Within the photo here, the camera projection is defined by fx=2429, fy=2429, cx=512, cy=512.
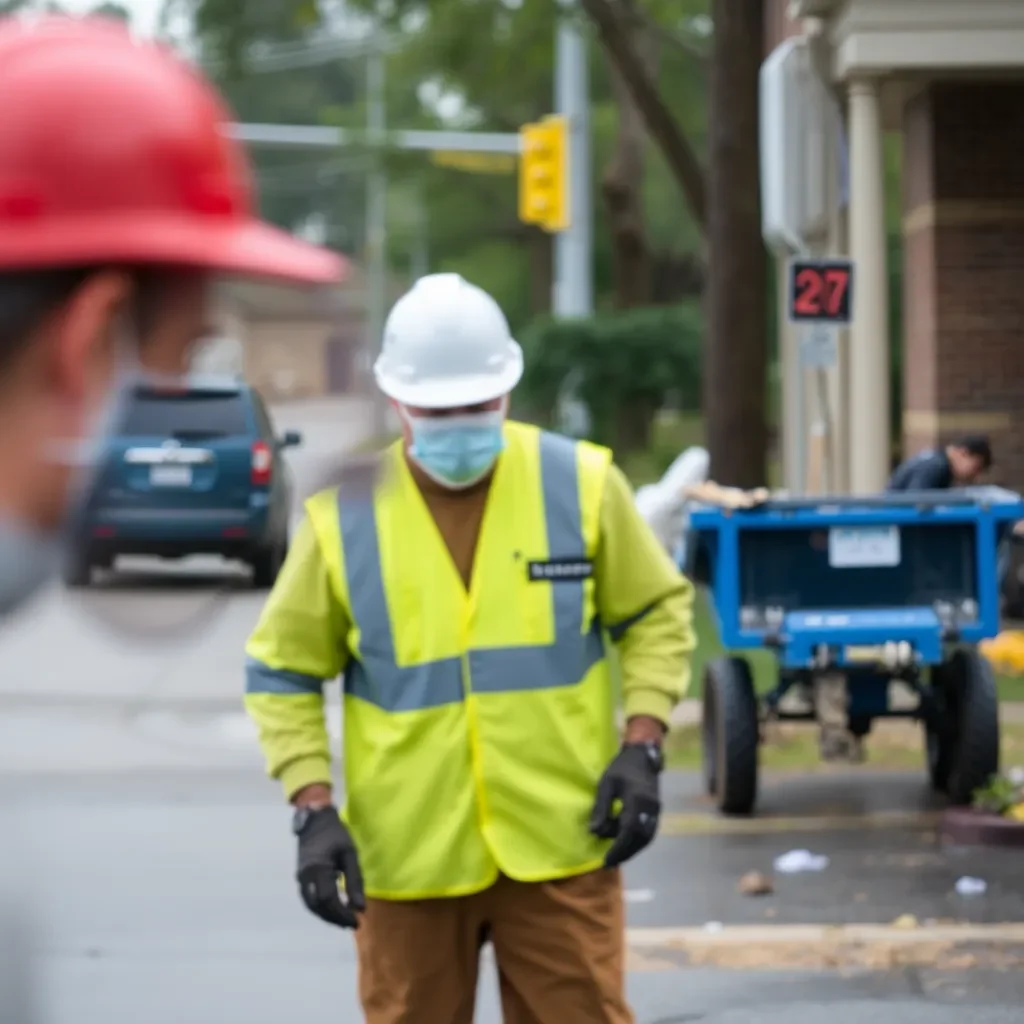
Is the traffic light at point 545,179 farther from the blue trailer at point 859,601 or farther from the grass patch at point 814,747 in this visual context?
the blue trailer at point 859,601

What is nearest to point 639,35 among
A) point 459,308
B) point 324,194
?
point 459,308

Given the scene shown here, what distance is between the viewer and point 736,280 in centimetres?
1723

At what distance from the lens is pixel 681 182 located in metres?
20.5

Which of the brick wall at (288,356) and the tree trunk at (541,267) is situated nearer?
the brick wall at (288,356)

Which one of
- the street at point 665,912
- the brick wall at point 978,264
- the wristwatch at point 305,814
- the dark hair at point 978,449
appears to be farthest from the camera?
the brick wall at point 978,264

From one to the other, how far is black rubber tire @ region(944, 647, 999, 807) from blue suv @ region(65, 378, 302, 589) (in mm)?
7184

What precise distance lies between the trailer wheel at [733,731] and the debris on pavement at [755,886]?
0.97m

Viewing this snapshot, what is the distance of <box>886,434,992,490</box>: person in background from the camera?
1284cm

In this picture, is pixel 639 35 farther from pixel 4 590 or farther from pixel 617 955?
pixel 4 590

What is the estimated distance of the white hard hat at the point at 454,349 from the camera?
4121 mm

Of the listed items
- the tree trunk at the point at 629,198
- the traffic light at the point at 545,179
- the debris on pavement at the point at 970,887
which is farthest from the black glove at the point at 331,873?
the tree trunk at the point at 629,198

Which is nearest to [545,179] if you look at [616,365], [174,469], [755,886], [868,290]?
[616,365]

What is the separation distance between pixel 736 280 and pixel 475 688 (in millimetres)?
13219

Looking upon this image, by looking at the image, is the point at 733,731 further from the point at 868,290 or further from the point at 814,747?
the point at 868,290
